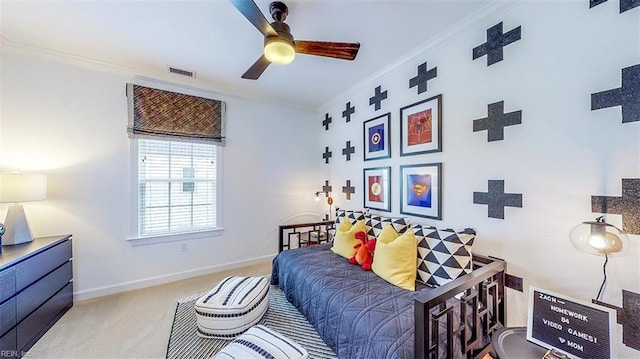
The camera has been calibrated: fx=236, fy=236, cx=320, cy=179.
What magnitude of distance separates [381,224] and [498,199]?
99cm

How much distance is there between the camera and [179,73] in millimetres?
2729

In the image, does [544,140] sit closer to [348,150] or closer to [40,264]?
[348,150]

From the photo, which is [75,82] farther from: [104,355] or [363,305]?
[363,305]

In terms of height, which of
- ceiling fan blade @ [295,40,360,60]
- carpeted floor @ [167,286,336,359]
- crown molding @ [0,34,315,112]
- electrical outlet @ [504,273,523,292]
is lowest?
carpeted floor @ [167,286,336,359]

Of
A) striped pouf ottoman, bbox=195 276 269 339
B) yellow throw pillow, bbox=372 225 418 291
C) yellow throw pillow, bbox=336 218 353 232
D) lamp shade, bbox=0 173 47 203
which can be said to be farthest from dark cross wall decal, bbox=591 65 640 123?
lamp shade, bbox=0 173 47 203

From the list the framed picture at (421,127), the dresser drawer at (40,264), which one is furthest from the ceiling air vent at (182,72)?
the framed picture at (421,127)

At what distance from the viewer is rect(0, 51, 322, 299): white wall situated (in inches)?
89.5

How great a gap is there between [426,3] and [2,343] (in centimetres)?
359

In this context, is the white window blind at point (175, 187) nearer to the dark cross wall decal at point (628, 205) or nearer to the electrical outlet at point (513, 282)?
the electrical outlet at point (513, 282)

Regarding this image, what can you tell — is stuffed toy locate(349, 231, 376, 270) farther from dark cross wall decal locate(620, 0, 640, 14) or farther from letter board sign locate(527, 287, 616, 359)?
dark cross wall decal locate(620, 0, 640, 14)

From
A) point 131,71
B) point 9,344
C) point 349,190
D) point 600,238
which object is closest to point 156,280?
point 9,344

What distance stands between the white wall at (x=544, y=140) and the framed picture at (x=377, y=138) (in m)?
0.67

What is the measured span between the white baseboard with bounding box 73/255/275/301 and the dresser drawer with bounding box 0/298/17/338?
0.95 m

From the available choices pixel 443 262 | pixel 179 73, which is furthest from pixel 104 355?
pixel 179 73
